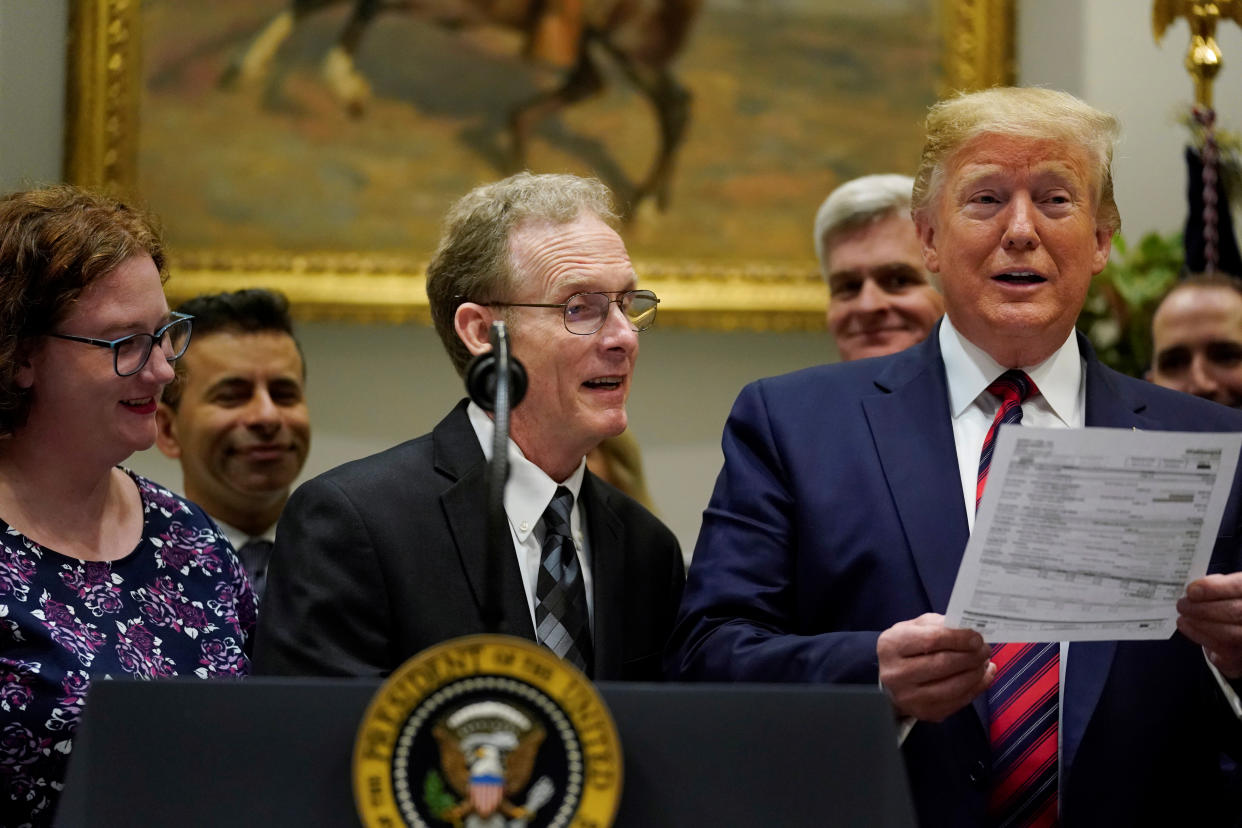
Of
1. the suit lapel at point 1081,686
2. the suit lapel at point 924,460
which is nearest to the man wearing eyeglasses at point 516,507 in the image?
the suit lapel at point 924,460

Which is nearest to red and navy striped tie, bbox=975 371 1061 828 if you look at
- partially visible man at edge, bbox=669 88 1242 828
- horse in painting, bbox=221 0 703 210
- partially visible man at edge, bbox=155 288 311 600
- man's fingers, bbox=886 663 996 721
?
partially visible man at edge, bbox=669 88 1242 828

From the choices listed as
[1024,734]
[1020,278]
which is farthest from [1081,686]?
[1020,278]

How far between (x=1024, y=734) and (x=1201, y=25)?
263cm

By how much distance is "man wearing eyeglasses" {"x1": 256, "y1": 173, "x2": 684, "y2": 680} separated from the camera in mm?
2383

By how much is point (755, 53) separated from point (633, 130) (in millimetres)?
514

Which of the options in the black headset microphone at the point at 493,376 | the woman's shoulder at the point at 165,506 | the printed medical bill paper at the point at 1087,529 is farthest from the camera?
the woman's shoulder at the point at 165,506

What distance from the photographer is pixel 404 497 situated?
8.16ft

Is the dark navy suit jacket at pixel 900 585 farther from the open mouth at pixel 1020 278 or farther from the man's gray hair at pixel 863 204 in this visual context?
the man's gray hair at pixel 863 204

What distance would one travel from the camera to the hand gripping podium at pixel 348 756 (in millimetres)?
1486

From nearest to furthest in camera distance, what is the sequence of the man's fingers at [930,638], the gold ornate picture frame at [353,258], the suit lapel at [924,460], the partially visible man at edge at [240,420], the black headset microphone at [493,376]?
the black headset microphone at [493,376]
the man's fingers at [930,638]
the suit lapel at [924,460]
the partially visible man at edge at [240,420]
the gold ornate picture frame at [353,258]

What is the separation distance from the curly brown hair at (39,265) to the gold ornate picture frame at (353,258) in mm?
2408

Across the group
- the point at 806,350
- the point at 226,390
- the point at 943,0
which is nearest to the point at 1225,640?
the point at 226,390

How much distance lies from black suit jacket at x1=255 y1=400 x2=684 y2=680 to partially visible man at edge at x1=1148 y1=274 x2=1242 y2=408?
2240 millimetres

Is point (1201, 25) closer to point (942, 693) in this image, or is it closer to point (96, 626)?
point (942, 693)
